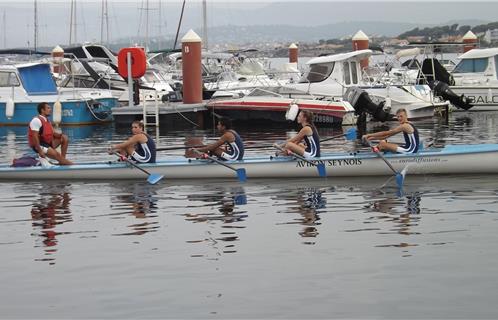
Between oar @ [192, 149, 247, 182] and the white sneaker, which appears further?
the white sneaker

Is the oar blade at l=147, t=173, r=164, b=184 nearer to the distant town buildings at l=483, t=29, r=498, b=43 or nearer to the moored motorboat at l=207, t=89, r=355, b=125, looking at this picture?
the moored motorboat at l=207, t=89, r=355, b=125

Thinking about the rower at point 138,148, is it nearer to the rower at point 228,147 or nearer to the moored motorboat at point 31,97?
the rower at point 228,147

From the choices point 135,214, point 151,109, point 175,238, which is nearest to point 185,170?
point 135,214

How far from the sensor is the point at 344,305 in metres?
9.38

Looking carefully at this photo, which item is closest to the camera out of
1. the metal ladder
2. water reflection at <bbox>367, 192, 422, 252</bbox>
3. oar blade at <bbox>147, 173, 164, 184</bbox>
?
water reflection at <bbox>367, 192, 422, 252</bbox>

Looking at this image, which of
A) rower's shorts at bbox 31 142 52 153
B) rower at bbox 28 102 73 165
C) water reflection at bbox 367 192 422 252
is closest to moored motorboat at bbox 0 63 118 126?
rower at bbox 28 102 73 165

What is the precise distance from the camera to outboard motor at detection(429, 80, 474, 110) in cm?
3453

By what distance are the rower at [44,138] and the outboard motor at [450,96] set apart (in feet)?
63.0

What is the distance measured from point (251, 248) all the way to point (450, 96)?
2440cm

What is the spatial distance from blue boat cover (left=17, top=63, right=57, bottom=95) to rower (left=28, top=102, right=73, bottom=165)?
46.0 ft

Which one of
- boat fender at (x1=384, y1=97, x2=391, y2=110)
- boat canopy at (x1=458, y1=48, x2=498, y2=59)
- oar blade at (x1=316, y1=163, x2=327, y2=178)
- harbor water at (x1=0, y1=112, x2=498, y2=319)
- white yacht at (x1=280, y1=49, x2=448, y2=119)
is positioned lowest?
harbor water at (x1=0, y1=112, x2=498, y2=319)

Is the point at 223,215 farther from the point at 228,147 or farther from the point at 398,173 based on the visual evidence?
the point at 398,173

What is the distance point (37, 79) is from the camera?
107 ft

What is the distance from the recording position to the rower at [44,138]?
18.2 m
